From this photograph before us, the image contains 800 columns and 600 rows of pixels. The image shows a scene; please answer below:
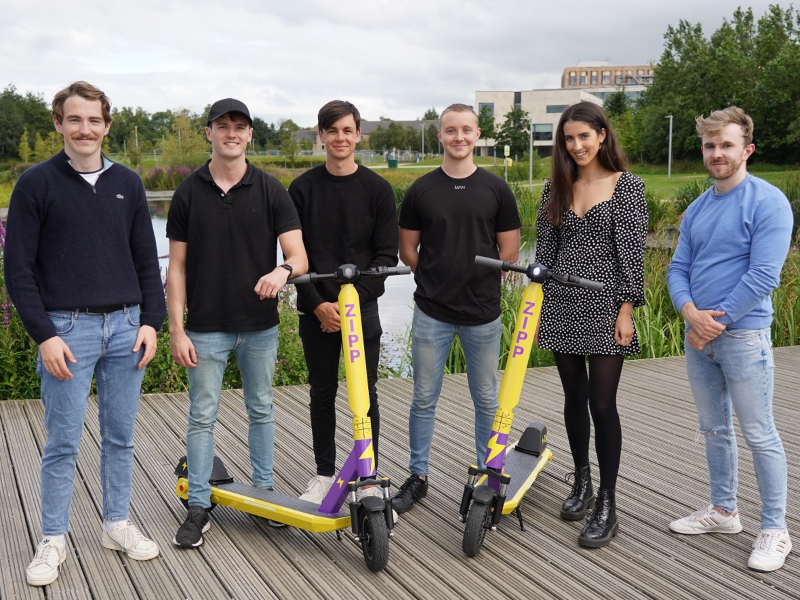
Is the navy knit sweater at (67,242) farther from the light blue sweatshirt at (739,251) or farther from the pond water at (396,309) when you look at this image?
the pond water at (396,309)

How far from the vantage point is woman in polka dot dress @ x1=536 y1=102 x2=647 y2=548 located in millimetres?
3137

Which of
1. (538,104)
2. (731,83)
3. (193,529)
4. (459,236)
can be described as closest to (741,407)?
(459,236)

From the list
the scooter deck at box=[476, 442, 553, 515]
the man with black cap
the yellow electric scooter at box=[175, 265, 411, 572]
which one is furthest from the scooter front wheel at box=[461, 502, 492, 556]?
the man with black cap

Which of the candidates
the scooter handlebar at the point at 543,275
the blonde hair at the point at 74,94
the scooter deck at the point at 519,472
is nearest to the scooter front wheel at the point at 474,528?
the scooter deck at the point at 519,472

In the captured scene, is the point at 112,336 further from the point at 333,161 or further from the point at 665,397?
the point at 665,397

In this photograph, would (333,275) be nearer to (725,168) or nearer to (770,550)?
(725,168)

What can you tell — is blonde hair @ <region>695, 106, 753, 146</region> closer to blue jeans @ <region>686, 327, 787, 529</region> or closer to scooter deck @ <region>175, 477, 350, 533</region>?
blue jeans @ <region>686, 327, 787, 529</region>

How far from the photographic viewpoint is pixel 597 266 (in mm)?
3180

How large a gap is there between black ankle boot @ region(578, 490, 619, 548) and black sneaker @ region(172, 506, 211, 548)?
1451mm

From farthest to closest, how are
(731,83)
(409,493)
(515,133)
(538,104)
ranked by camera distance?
(538,104) < (515,133) < (731,83) < (409,493)

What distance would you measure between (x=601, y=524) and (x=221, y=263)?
1.75m

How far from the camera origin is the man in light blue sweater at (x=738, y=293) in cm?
286

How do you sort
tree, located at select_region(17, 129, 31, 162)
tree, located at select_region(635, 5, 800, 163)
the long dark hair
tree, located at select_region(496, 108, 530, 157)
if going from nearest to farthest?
the long dark hair, tree, located at select_region(17, 129, 31, 162), tree, located at select_region(635, 5, 800, 163), tree, located at select_region(496, 108, 530, 157)

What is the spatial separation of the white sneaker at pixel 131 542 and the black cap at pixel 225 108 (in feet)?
4.99
